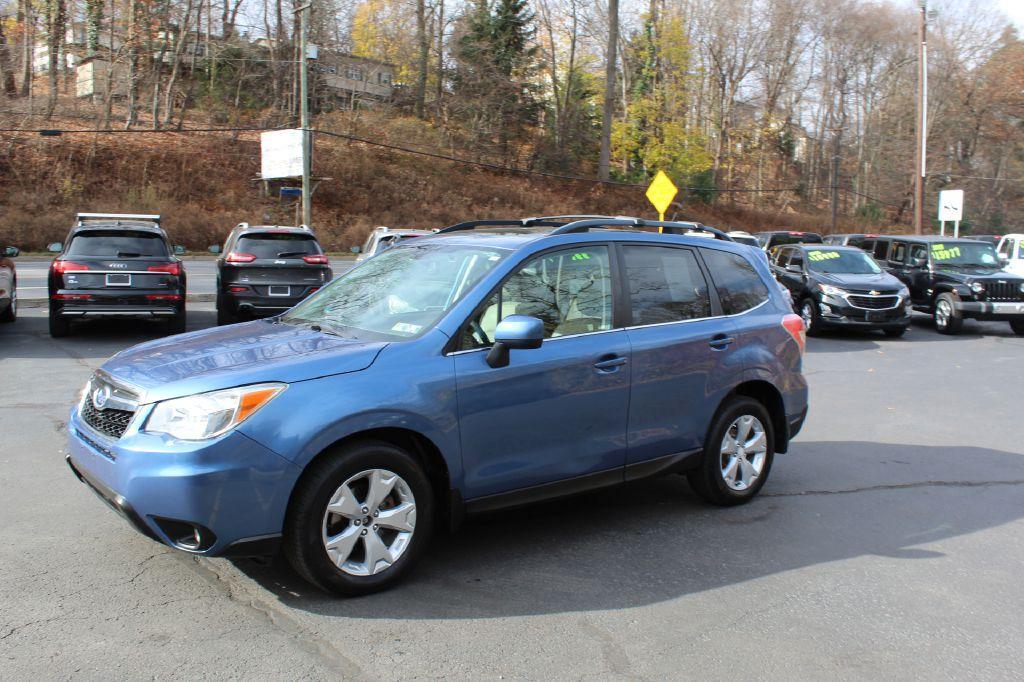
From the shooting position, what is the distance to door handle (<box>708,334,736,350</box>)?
5.39m

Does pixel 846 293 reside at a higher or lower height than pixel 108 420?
higher

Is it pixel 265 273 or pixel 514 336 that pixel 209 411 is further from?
pixel 265 273

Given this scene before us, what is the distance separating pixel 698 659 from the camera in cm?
358

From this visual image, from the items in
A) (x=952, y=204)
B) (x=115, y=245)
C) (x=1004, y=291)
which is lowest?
(x=1004, y=291)

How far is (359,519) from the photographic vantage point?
13.0 feet

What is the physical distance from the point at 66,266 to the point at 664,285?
32.1ft

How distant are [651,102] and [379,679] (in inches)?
2045

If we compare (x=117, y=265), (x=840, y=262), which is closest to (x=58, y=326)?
(x=117, y=265)

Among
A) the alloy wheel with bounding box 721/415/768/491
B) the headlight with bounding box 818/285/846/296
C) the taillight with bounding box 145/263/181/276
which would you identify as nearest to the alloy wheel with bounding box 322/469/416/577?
the alloy wheel with bounding box 721/415/768/491

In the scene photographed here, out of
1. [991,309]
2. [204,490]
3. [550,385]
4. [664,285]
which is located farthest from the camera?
[991,309]

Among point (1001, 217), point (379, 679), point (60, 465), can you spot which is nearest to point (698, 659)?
point (379, 679)

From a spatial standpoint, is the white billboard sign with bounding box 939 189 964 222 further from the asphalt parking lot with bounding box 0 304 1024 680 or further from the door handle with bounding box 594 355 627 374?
the door handle with bounding box 594 355 627 374

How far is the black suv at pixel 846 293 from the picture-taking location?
15625 mm

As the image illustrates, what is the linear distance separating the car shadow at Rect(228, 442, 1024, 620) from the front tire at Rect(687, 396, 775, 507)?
123mm
